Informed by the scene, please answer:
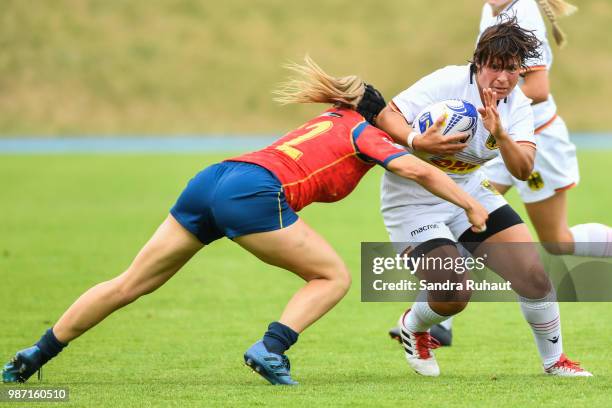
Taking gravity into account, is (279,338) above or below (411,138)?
below

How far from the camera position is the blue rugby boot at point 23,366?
6.15m

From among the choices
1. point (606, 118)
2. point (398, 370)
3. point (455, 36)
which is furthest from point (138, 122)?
point (398, 370)

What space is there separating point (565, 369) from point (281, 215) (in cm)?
199

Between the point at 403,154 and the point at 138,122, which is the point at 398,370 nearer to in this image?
the point at 403,154

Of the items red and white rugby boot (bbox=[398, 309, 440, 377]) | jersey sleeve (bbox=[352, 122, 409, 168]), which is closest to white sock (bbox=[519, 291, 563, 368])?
red and white rugby boot (bbox=[398, 309, 440, 377])

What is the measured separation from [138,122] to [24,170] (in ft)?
45.4

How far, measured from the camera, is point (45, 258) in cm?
1240

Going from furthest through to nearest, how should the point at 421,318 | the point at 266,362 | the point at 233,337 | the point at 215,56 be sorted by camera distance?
the point at 215,56 < the point at 233,337 < the point at 421,318 < the point at 266,362

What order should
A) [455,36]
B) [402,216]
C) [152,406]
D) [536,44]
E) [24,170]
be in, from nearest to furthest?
[152,406], [536,44], [402,216], [24,170], [455,36]

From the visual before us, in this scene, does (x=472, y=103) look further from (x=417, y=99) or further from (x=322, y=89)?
(x=322, y=89)

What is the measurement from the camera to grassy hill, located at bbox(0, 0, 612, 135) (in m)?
37.8

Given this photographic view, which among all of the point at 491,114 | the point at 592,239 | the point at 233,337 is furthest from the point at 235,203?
the point at 592,239

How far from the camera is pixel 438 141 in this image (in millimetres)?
6152

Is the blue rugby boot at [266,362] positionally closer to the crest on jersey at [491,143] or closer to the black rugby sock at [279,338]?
the black rugby sock at [279,338]
